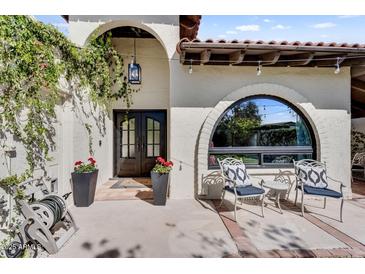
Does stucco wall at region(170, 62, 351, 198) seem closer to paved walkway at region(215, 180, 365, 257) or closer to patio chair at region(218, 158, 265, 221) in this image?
patio chair at region(218, 158, 265, 221)

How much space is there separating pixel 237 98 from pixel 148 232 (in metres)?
3.62

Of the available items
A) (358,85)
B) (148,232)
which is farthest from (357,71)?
(148,232)

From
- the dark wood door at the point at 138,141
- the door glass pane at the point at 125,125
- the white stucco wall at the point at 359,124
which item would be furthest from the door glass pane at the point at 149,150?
the white stucco wall at the point at 359,124

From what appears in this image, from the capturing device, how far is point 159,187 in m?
4.71

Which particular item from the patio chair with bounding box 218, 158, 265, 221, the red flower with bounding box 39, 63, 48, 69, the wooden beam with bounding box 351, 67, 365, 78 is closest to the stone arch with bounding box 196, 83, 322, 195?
the patio chair with bounding box 218, 158, 265, 221

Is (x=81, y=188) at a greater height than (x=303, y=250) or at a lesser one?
greater

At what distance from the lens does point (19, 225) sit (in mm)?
3023

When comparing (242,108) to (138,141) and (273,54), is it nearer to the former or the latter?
(273,54)

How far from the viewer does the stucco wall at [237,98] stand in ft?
17.2

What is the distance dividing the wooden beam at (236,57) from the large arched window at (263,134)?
38.8 inches

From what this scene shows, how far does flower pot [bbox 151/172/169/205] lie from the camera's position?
4.71 m

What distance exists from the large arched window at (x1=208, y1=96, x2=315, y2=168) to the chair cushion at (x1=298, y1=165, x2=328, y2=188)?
0.80m

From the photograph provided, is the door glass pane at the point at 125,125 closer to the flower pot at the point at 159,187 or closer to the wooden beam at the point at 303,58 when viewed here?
the flower pot at the point at 159,187
